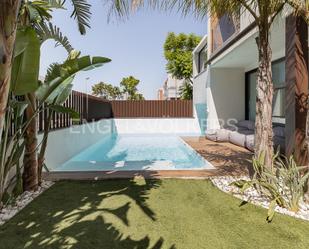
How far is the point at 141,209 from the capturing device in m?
4.96

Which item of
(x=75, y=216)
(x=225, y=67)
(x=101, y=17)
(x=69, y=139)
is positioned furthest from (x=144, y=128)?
(x=75, y=216)

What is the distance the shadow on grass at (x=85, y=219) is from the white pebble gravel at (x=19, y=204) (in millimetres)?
144

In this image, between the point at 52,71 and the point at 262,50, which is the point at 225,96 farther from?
the point at 52,71

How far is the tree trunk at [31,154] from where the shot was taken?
19.0ft

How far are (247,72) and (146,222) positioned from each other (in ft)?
48.5

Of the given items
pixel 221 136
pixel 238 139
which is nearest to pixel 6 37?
pixel 238 139

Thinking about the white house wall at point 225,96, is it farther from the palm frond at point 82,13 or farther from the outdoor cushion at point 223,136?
the palm frond at point 82,13

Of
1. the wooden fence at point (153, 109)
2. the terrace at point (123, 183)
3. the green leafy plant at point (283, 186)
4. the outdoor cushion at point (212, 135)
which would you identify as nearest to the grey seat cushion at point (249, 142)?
the terrace at point (123, 183)

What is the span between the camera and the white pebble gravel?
15.4 feet

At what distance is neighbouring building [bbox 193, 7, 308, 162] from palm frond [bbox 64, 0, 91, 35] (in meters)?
3.46

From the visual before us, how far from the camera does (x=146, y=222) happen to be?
174 inches

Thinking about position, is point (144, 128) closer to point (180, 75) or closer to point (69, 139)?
point (180, 75)

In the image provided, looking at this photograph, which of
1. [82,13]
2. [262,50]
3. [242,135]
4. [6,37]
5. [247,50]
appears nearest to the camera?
[6,37]

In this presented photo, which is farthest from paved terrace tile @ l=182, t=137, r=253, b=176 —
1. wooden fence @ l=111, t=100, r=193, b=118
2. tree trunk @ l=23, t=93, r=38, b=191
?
wooden fence @ l=111, t=100, r=193, b=118
